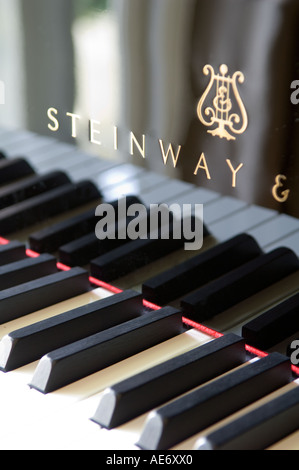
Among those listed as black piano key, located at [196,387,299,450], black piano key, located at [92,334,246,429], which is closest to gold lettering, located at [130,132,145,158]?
black piano key, located at [92,334,246,429]

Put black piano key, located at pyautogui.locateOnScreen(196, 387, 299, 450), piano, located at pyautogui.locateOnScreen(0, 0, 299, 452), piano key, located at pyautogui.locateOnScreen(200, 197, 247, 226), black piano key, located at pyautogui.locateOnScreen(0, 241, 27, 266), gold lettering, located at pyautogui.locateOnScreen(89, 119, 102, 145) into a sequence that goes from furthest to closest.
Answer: black piano key, located at pyautogui.locateOnScreen(0, 241, 27, 266) < gold lettering, located at pyautogui.locateOnScreen(89, 119, 102, 145) < piano key, located at pyautogui.locateOnScreen(200, 197, 247, 226) < piano, located at pyautogui.locateOnScreen(0, 0, 299, 452) < black piano key, located at pyautogui.locateOnScreen(196, 387, 299, 450)

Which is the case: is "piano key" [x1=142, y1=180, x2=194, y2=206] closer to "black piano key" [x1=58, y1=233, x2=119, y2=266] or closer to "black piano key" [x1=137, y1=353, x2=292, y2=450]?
"black piano key" [x1=58, y1=233, x2=119, y2=266]

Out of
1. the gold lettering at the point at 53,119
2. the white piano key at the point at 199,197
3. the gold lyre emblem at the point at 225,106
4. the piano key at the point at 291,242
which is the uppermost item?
the gold lyre emblem at the point at 225,106

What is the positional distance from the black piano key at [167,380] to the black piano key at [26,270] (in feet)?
1.71

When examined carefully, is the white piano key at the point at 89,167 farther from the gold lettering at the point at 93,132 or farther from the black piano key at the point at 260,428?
the black piano key at the point at 260,428

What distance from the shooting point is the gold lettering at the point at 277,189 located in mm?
1584

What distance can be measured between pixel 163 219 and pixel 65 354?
0.48 m

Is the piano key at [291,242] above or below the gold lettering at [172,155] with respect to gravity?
below

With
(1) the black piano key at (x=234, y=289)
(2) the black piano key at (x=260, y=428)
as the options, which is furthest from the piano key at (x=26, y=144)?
(2) the black piano key at (x=260, y=428)

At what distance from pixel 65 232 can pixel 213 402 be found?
772mm

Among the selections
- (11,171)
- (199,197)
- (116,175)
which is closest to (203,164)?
(199,197)

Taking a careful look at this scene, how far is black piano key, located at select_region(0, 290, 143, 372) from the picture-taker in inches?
64.6

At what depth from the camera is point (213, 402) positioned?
4.75 feet
